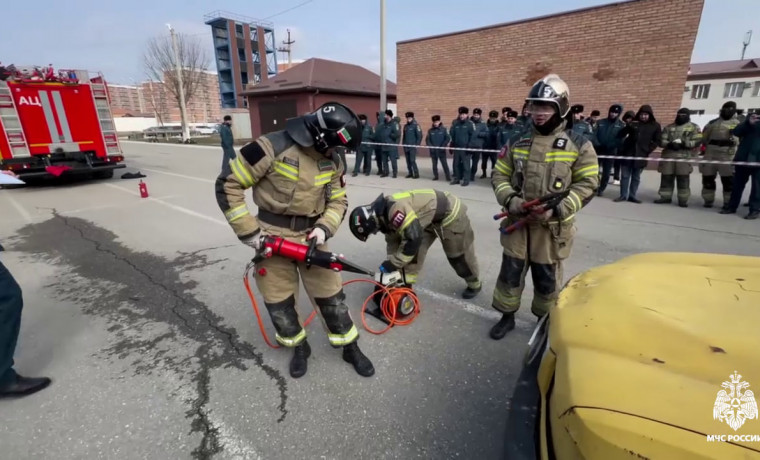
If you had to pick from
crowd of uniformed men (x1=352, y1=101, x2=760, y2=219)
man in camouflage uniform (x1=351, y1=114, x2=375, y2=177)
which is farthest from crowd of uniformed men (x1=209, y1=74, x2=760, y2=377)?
man in camouflage uniform (x1=351, y1=114, x2=375, y2=177)

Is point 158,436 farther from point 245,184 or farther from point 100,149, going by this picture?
point 100,149

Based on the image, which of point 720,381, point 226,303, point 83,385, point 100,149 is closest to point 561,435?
point 720,381

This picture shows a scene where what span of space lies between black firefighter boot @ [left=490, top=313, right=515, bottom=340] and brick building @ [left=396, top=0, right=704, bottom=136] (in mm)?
10386

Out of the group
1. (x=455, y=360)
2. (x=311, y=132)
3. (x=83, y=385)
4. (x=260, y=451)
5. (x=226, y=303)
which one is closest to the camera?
(x=260, y=451)

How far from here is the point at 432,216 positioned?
3459mm

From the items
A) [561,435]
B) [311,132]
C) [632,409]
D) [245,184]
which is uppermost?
[311,132]

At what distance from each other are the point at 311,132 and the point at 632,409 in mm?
2077

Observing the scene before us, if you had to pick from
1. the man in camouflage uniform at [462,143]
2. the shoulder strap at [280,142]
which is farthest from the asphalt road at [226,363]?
the man in camouflage uniform at [462,143]

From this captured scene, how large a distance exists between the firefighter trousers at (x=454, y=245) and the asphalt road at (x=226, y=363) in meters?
0.32

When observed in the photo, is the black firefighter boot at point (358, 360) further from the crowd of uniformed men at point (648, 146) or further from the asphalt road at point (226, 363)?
the crowd of uniformed men at point (648, 146)

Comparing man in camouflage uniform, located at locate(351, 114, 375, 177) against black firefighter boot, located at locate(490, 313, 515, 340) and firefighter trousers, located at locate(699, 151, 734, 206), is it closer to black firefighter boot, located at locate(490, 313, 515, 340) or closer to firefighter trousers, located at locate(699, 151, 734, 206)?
firefighter trousers, located at locate(699, 151, 734, 206)

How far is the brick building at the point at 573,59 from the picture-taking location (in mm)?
9844

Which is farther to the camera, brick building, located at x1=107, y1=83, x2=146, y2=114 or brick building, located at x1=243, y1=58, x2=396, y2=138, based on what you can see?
brick building, located at x1=107, y1=83, x2=146, y2=114

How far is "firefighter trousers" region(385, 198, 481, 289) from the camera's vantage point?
354cm
